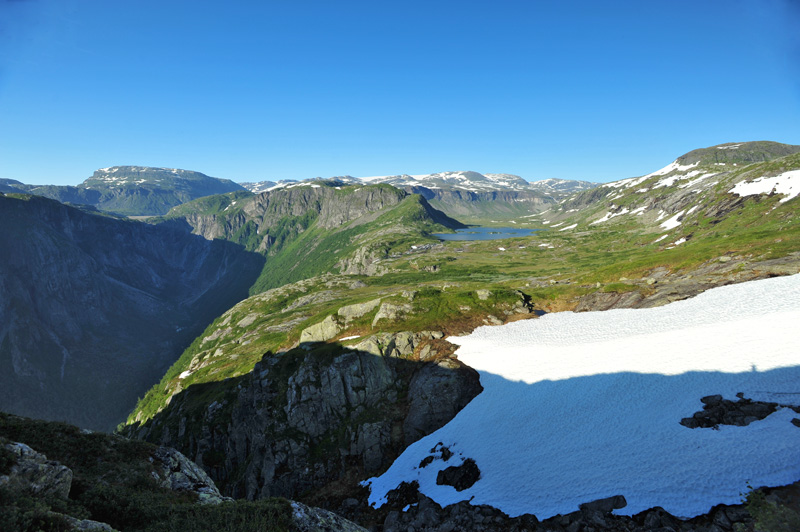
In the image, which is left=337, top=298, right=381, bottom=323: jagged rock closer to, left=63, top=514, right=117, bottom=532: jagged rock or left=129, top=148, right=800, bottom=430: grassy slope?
left=129, top=148, right=800, bottom=430: grassy slope

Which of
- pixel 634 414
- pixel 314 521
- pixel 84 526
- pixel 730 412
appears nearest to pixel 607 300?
pixel 634 414

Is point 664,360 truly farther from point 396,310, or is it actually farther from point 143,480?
point 143,480

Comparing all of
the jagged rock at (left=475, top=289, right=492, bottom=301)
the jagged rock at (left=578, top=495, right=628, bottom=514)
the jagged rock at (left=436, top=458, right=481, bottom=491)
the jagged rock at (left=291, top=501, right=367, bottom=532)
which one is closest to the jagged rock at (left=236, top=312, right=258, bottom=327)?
the jagged rock at (left=475, top=289, right=492, bottom=301)

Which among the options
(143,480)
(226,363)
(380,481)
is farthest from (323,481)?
(226,363)

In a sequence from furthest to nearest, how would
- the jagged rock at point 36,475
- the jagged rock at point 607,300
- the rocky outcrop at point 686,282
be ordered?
the jagged rock at point 607,300, the rocky outcrop at point 686,282, the jagged rock at point 36,475

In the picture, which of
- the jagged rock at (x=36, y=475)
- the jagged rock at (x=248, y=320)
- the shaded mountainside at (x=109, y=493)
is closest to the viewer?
the shaded mountainside at (x=109, y=493)

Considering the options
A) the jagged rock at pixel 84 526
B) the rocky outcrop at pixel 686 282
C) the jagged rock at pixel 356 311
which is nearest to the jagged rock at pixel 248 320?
the jagged rock at pixel 356 311

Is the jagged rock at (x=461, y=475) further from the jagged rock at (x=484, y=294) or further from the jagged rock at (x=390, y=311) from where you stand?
the jagged rock at (x=484, y=294)
